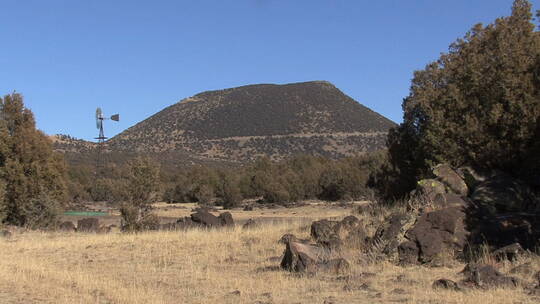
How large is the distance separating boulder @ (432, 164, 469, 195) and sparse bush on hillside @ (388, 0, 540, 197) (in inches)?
70.8

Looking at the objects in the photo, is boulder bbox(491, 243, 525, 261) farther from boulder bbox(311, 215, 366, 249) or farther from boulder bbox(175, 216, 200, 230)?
boulder bbox(175, 216, 200, 230)

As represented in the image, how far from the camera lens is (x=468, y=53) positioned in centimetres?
1920

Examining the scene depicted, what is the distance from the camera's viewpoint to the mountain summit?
10025 centimetres

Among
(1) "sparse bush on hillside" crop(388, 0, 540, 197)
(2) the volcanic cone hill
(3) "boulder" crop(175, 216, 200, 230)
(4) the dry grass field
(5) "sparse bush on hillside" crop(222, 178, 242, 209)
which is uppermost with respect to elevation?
(2) the volcanic cone hill

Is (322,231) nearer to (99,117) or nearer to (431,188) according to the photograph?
(431,188)

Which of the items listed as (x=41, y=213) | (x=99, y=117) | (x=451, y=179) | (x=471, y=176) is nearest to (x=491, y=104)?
(x=471, y=176)

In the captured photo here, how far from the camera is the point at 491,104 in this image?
15.5 metres

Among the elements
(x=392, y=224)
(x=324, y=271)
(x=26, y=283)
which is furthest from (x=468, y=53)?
(x=26, y=283)

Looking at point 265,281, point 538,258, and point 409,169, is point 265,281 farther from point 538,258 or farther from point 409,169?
point 409,169

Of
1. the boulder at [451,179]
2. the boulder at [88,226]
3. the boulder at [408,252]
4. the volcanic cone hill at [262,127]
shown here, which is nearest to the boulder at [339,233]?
the boulder at [408,252]

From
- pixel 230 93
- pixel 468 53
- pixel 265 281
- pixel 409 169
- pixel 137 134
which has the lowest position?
pixel 265 281

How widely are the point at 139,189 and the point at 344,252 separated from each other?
13438 millimetres

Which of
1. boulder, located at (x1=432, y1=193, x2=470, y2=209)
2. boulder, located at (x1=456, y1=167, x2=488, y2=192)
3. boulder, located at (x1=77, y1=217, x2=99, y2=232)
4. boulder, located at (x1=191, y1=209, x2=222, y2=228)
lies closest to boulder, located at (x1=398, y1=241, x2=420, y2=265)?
boulder, located at (x1=432, y1=193, x2=470, y2=209)

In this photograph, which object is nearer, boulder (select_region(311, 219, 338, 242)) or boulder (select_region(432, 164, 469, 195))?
boulder (select_region(432, 164, 469, 195))
